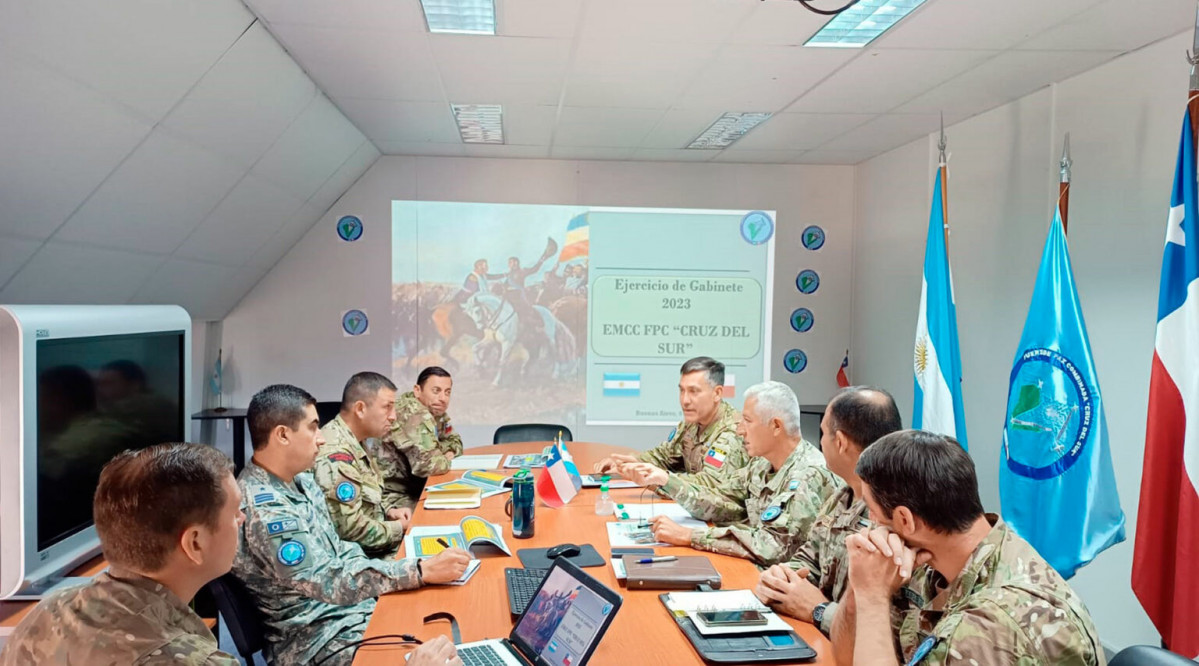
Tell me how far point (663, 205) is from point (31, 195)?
435cm

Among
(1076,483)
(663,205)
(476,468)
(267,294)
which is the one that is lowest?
(476,468)

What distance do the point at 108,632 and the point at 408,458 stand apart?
261cm

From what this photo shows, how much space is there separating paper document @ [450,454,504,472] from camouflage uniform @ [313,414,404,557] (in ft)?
2.07

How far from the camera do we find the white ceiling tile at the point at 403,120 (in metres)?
4.22

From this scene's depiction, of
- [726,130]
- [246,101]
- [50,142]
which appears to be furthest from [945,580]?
[726,130]

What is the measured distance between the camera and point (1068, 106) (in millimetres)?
3504

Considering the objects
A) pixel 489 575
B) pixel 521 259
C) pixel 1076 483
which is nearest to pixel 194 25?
pixel 489 575

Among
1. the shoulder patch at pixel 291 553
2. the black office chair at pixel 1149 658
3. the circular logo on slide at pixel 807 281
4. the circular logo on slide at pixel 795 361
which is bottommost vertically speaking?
the shoulder patch at pixel 291 553

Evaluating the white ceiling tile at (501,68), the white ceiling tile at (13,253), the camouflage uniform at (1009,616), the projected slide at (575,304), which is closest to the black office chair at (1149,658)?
the camouflage uniform at (1009,616)

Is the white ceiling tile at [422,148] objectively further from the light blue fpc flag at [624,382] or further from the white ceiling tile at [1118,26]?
the white ceiling tile at [1118,26]

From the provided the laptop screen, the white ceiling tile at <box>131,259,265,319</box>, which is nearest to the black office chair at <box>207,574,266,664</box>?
the laptop screen

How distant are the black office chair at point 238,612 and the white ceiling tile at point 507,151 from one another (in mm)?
3956

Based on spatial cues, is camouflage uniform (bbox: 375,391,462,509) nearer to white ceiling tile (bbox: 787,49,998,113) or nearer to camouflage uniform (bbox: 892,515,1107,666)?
camouflage uniform (bbox: 892,515,1107,666)

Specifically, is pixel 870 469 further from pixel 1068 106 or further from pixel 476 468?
pixel 1068 106
